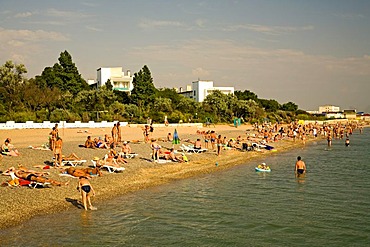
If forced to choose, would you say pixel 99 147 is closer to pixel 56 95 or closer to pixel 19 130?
pixel 19 130

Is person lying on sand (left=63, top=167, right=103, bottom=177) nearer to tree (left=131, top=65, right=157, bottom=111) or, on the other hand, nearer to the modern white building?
tree (left=131, top=65, right=157, bottom=111)

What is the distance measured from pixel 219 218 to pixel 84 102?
43226 mm

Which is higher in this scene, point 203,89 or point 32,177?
point 203,89

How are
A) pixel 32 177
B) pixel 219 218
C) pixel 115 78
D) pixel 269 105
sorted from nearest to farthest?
pixel 219 218, pixel 32 177, pixel 115 78, pixel 269 105

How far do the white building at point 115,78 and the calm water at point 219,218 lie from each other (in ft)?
207

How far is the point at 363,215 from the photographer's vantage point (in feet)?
44.3

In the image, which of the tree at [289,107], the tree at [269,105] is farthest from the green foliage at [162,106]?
the tree at [289,107]

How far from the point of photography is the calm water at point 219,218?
10680mm

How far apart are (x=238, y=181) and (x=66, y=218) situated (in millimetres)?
9706

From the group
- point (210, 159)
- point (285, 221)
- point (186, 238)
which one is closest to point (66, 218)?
point (186, 238)

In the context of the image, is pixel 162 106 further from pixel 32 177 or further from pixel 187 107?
pixel 32 177

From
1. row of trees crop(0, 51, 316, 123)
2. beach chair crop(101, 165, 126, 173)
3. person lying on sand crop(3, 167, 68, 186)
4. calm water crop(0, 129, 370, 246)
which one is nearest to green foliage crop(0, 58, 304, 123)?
row of trees crop(0, 51, 316, 123)

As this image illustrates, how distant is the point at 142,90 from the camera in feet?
205

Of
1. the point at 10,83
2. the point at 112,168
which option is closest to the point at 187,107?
the point at 10,83
